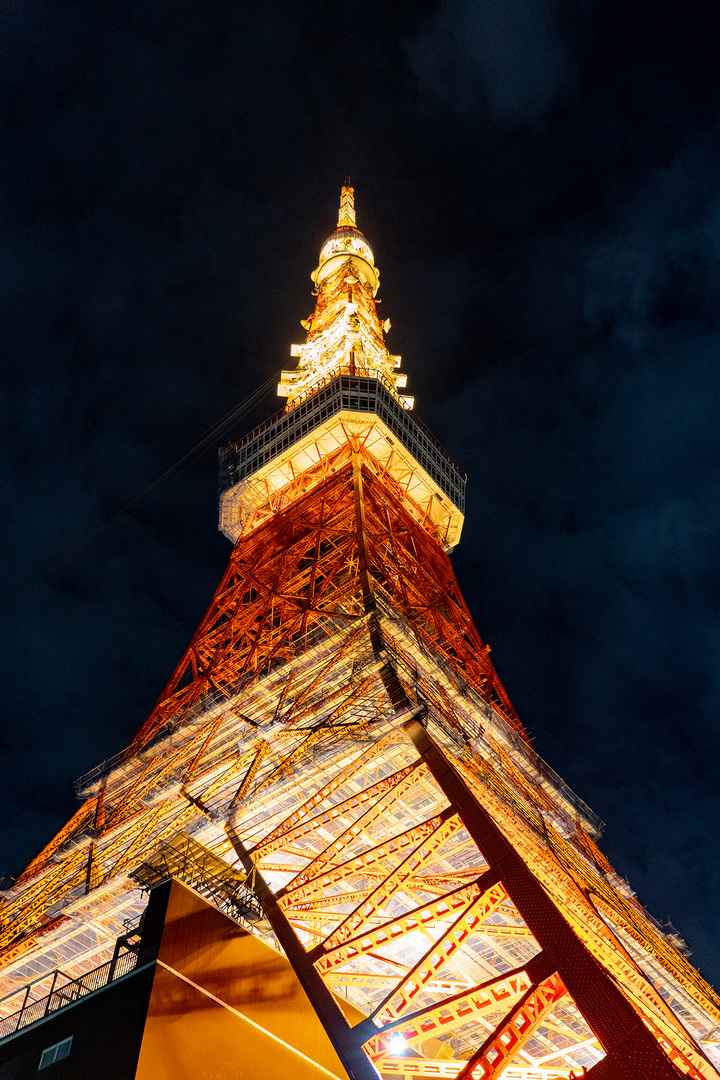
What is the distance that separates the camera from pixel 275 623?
2994cm

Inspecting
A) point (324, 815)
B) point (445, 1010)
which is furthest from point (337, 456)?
→ point (445, 1010)

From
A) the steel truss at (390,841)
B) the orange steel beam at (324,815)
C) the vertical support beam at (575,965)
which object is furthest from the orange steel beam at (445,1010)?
the orange steel beam at (324,815)

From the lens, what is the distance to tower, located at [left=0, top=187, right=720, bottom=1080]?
10.5 m

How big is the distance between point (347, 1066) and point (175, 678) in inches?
769

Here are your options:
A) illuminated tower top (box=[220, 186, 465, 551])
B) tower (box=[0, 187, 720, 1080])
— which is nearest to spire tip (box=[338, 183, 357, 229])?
illuminated tower top (box=[220, 186, 465, 551])

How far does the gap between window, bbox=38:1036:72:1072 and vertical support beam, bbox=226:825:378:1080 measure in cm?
361

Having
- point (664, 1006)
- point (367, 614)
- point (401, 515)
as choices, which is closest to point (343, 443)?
point (401, 515)

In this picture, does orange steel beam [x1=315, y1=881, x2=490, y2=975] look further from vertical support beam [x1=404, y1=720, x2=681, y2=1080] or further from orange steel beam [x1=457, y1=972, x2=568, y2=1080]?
orange steel beam [x1=457, y1=972, x2=568, y2=1080]

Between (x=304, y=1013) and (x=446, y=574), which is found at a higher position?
(x=446, y=574)

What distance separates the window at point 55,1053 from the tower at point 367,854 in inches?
5.1

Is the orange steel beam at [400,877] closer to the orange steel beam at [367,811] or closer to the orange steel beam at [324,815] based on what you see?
the orange steel beam at [367,811]

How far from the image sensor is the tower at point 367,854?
1052 centimetres

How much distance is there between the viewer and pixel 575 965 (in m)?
9.21

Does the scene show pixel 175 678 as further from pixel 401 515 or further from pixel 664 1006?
pixel 664 1006
